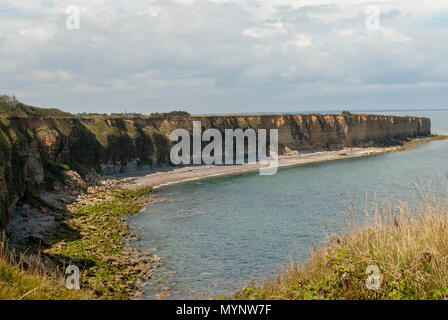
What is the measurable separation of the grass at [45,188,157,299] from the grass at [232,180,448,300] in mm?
7664

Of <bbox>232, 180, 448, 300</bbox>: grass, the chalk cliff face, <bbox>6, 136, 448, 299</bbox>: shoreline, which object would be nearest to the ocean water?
<bbox>6, 136, 448, 299</bbox>: shoreline

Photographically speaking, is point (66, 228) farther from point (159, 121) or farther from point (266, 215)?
point (159, 121)

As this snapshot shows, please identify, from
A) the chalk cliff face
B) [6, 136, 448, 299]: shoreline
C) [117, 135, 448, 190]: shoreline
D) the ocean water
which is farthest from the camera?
[117, 135, 448, 190]: shoreline

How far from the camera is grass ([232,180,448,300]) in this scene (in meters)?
7.82

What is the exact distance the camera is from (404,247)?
28.3 ft

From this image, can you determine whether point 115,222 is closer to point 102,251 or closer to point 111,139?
point 102,251

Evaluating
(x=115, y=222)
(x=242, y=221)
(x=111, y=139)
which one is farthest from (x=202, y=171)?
(x=115, y=222)

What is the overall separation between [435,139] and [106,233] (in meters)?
140

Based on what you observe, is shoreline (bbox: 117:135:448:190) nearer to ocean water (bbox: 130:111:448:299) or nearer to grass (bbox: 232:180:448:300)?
ocean water (bbox: 130:111:448:299)

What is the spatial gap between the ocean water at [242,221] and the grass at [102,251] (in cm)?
133

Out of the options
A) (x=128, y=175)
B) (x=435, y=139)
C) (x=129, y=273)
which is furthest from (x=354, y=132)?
(x=129, y=273)

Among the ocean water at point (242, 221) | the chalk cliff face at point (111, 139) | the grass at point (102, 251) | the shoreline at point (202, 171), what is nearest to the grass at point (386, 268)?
the ocean water at point (242, 221)

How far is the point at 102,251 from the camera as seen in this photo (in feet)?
81.5

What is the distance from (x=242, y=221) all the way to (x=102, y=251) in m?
13.4
